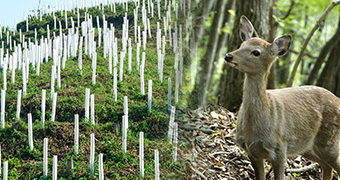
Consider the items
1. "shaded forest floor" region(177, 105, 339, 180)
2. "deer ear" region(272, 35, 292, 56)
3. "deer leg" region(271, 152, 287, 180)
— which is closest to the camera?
"deer ear" region(272, 35, 292, 56)

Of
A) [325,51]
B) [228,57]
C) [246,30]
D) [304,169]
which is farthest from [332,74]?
[228,57]

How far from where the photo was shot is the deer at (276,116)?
366 cm

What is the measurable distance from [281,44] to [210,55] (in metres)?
3.21

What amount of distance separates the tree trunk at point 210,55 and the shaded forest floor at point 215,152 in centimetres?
73

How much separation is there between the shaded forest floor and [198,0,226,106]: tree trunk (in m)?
0.73

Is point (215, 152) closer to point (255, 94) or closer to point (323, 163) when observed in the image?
point (323, 163)

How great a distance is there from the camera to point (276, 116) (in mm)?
3818

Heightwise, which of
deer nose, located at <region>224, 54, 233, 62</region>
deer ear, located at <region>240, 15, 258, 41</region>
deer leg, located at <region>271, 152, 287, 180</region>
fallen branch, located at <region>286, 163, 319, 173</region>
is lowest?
fallen branch, located at <region>286, 163, 319, 173</region>

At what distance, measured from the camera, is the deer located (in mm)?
3660

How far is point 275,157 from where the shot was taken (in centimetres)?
373

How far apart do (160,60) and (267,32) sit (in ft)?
14.4

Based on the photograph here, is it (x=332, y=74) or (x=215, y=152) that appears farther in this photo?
(x=332, y=74)

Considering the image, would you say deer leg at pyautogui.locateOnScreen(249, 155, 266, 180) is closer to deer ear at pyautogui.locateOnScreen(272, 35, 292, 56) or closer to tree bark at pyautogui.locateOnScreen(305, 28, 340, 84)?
deer ear at pyautogui.locateOnScreen(272, 35, 292, 56)

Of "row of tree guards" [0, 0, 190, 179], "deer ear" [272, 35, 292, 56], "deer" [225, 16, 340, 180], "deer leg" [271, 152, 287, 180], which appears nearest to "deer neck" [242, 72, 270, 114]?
"deer" [225, 16, 340, 180]
